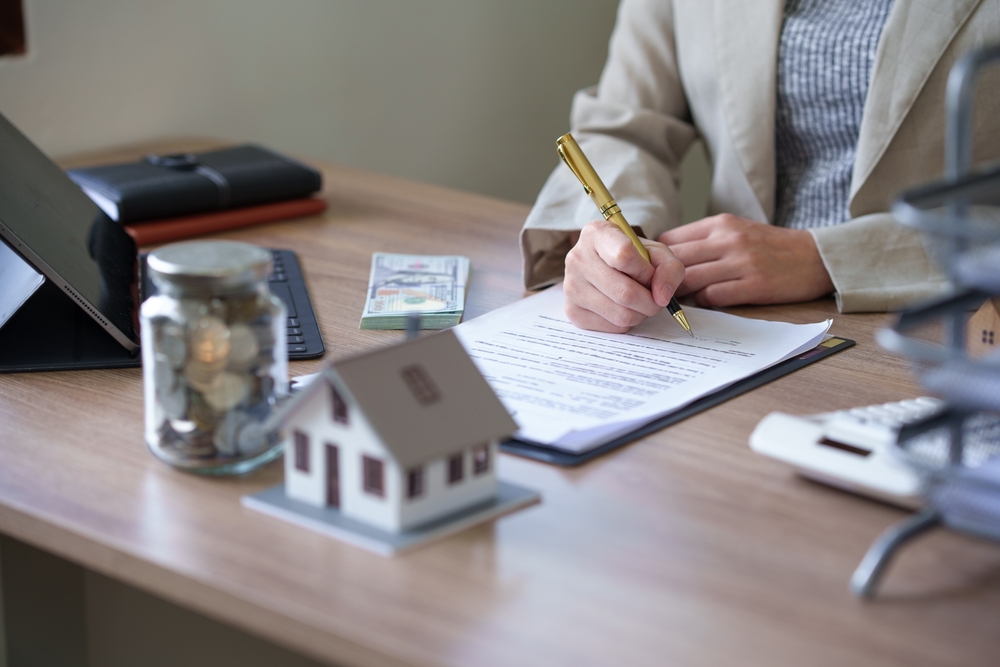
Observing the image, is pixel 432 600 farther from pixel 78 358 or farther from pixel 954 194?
Result: pixel 78 358

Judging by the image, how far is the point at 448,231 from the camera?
1272mm

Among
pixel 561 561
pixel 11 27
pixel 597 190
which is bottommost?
pixel 561 561

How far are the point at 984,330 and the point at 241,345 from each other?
1.88ft

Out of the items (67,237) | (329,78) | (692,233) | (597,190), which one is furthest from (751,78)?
(329,78)

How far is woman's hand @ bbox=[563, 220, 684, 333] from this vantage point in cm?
90

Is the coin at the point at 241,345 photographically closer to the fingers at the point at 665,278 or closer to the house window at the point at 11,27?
the fingers at the point at 665,278

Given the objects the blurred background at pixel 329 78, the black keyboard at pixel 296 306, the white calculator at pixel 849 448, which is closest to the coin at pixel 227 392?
the black keyboard at pixel 296 306

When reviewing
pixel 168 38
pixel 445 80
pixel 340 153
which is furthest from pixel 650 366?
pixel 445 80

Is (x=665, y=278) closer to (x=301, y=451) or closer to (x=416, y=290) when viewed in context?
(x=416, y=290)

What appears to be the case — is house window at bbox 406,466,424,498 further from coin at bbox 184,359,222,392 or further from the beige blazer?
the beige blazer

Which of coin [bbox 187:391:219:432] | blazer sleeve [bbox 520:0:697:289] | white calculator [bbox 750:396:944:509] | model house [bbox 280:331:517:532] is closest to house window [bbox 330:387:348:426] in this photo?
model house [bbox 280:331:517:532]

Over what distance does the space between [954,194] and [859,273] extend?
0.59 m

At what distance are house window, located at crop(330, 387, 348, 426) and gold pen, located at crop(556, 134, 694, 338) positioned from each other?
437mm

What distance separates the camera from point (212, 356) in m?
0.59
